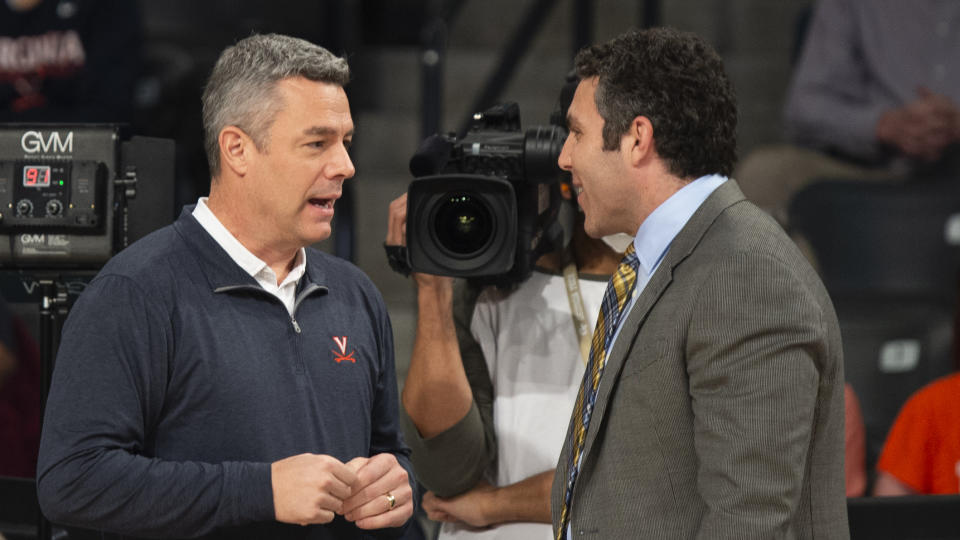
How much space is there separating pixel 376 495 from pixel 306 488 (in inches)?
6.5

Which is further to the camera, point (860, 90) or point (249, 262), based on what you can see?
point (860, 90)

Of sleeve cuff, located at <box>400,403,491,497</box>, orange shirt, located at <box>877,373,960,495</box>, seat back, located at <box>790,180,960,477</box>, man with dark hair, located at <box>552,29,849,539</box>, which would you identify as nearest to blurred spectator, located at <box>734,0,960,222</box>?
seat back, located at <box>790,180,960,477</box>

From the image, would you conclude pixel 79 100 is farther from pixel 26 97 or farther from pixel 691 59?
pixel 691 59

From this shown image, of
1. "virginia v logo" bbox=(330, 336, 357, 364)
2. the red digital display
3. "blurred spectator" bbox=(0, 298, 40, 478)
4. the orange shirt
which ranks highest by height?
the red digital display

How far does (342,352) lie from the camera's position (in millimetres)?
1871

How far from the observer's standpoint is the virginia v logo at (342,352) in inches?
73.2

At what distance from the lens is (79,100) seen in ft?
13.2

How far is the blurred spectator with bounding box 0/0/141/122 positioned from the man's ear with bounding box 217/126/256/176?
233 centimetres

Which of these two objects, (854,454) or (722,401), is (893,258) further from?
(722,401)

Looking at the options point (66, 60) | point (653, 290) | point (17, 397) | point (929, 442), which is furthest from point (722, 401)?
point (66, 60)

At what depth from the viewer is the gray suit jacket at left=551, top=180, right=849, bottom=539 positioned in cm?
148

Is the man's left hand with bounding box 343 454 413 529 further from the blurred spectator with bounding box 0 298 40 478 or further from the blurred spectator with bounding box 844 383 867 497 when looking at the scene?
the blurred spectator with bounding box 0 298 40 478

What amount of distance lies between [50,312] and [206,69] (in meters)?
3.01

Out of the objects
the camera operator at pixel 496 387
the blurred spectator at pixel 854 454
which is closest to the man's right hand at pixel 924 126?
the blurred spectator at pixel 854 454
